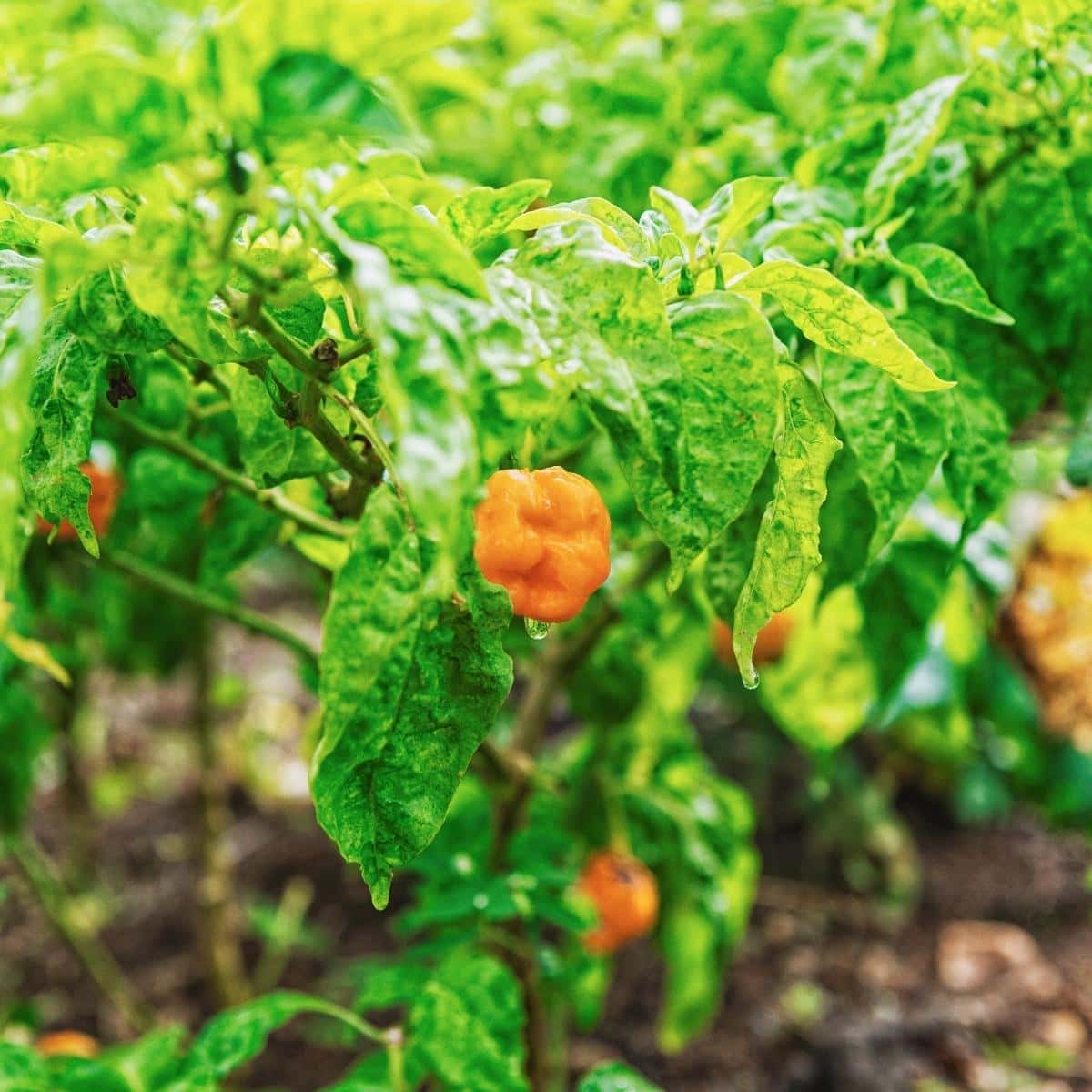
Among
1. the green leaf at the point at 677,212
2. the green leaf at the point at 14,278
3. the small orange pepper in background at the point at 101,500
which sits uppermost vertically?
the green leaf at the point at 677,212

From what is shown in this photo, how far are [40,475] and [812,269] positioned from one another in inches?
18.0

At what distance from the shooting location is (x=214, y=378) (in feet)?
2.72

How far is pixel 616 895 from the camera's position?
5.34 ft

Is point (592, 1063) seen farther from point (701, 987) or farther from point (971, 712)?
point (971, 712)

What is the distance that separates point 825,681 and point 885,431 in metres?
0.72

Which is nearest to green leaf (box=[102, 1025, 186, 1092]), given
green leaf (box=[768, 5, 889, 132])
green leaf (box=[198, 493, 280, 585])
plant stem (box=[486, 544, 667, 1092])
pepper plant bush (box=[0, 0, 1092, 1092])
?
pepper plant bush (box=[0, 0, 1092, 1092])

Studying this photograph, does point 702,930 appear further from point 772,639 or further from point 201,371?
point 201,371

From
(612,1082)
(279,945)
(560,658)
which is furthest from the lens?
(279,945)

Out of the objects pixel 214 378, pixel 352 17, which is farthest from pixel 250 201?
pixel 214 378

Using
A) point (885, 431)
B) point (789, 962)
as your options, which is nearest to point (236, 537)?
point (885, 431)

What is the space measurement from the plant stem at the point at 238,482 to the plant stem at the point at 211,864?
1.10 meters

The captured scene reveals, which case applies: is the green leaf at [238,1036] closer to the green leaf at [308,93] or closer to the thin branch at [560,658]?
the thin branch at [560,658]

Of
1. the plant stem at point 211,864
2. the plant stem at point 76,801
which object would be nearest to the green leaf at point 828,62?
the plant stem at point 211,864

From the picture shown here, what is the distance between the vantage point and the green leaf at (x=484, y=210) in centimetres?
61
